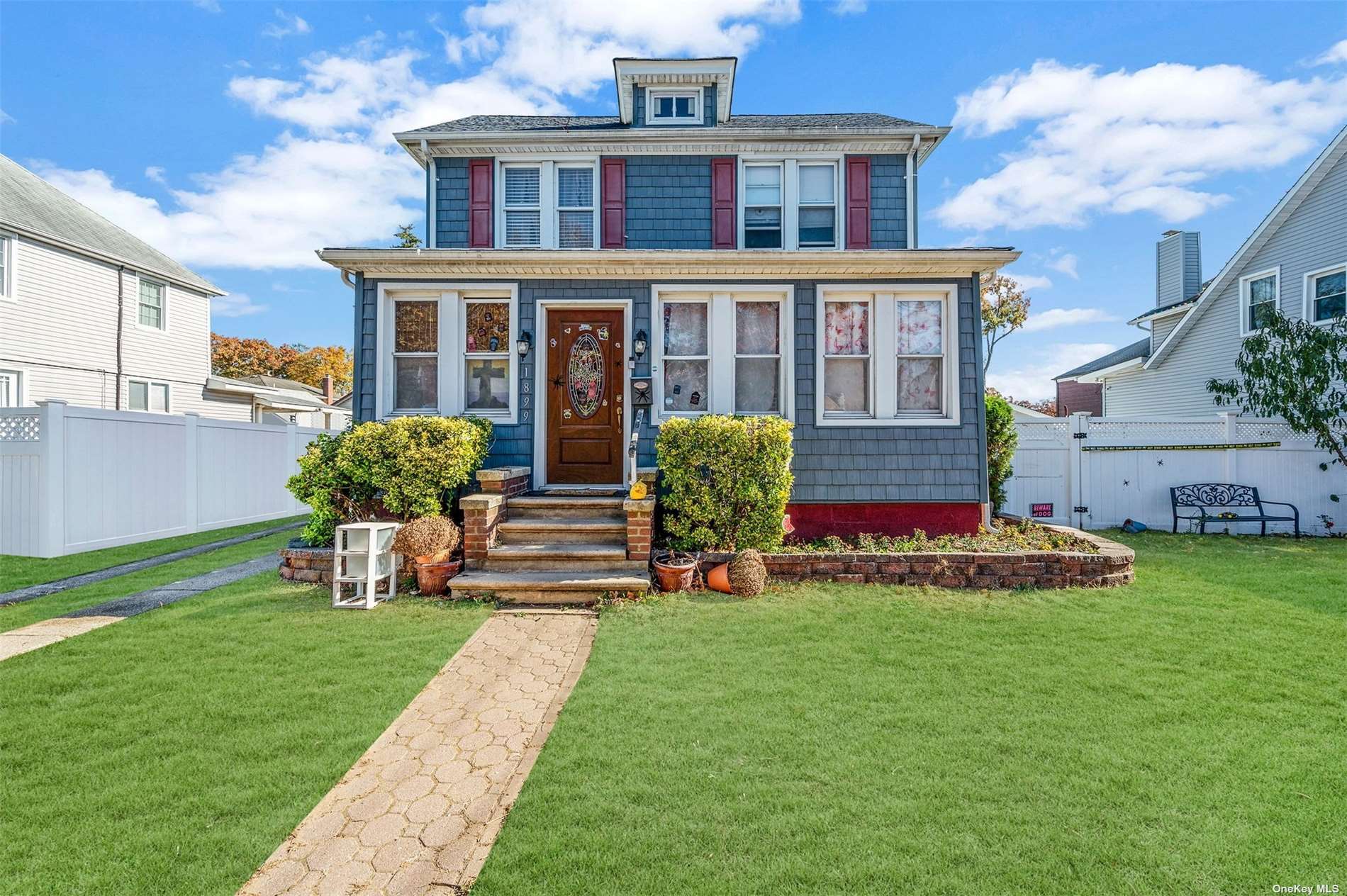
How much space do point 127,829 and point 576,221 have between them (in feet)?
30.2

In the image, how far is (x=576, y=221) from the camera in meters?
9.60

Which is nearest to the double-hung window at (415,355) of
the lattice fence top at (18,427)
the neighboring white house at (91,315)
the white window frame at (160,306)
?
the lattice fence top at (18,427)

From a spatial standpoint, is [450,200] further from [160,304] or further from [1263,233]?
[1263,233]

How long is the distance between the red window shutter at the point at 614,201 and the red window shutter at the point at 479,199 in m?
1.95

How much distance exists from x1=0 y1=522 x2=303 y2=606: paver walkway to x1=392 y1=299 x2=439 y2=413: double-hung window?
339cm

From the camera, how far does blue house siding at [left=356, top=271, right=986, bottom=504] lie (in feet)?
22.0

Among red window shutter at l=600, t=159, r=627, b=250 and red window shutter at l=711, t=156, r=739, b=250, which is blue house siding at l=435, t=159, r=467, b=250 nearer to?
red window shutter at l=600, t=159, r=627, b=250

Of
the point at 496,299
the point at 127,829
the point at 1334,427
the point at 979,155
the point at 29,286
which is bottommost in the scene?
the point at 127,829

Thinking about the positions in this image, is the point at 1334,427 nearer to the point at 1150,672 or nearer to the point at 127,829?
the point at 1150,672

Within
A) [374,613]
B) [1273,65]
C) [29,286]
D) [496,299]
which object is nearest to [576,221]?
[496,299]

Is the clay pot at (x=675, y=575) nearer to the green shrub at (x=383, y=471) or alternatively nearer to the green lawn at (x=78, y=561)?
the green shrub at (x=383, y=471)

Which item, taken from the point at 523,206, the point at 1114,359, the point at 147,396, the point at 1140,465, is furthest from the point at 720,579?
the point at 1114,359

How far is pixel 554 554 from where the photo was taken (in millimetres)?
5539

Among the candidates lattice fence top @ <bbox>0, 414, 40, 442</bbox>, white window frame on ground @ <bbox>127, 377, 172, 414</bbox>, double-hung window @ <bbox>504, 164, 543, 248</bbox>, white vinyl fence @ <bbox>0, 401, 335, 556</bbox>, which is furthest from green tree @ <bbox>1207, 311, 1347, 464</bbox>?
white window frame on ground @ <bbox>127, 377, 172, 414</bbox>
